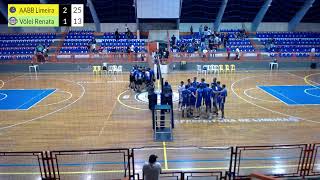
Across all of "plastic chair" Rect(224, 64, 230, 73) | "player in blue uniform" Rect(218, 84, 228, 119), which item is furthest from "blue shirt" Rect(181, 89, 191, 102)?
"plastic chair" Rect(224, 64, 230, 73)

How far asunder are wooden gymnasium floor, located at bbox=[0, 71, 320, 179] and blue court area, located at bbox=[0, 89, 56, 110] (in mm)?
619

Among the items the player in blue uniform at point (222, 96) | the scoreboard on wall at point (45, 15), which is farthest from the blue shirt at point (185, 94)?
the scoreboard on wall at point (45, 15)

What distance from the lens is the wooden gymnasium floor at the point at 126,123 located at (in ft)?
41.1

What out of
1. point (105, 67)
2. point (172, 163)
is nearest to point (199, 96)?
point (172, 163)

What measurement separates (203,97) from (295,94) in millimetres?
8254

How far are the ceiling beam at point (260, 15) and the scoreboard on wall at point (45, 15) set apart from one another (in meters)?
22.9

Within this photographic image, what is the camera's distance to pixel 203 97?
14.9m

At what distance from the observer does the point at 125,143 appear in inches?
487

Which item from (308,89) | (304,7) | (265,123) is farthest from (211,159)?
(304,7)

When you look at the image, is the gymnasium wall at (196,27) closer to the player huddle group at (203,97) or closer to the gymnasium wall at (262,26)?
the gymnasium wall at (262,26)

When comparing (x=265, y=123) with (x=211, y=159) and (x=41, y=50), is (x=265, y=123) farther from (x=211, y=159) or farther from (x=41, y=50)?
(x=41, y=50)

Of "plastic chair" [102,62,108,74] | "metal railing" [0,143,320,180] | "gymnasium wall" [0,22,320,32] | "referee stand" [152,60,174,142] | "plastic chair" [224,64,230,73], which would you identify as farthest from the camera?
"gymnasium wall" [0,22,320,32]

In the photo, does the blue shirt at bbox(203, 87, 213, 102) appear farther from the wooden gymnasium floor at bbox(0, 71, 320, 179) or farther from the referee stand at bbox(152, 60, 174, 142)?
the referee stand at bbox(152, 60, 174, 142)

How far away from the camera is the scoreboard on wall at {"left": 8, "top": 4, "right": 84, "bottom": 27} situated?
1636 cm
